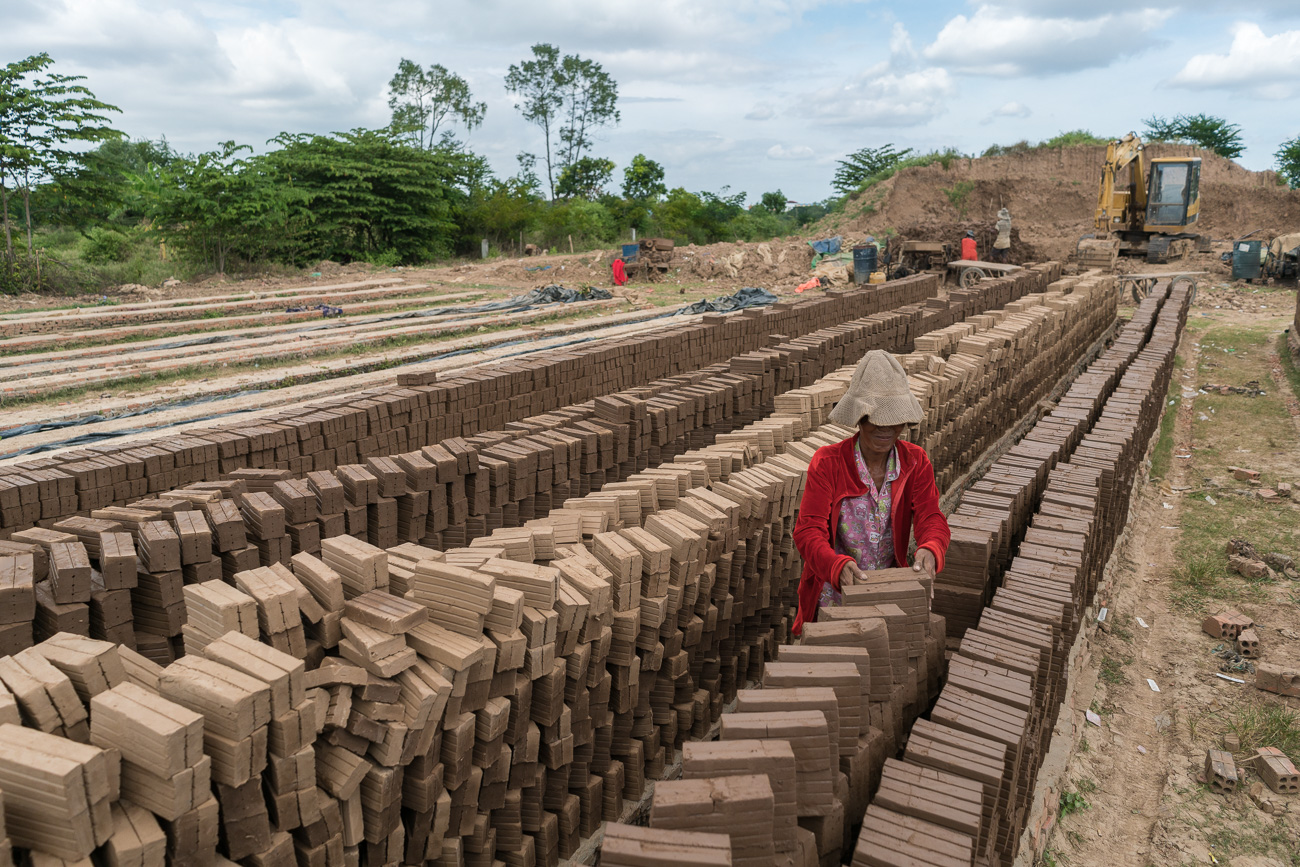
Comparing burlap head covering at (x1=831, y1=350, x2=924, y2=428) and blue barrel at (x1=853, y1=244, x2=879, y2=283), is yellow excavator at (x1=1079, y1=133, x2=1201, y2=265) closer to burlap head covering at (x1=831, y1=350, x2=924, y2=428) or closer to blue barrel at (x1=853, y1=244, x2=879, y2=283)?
blue barrel at (x1=853, y1=244, x2=879, y2=283)

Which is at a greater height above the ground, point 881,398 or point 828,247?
point 828,247

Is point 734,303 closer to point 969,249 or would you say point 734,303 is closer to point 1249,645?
point 969,249

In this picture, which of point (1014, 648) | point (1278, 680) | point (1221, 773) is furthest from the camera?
point (1278, 680)

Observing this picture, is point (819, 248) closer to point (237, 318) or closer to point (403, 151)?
point (403, 151)

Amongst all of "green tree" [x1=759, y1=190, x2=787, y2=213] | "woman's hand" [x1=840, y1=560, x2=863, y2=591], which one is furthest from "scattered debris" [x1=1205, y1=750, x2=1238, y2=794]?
"green tree" [x1=759, y1=190, x2=787, y2=213]

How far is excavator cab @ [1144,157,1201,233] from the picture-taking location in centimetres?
2916

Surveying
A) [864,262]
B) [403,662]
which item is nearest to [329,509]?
[403,662]

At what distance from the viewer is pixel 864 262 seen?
2902 centimetres

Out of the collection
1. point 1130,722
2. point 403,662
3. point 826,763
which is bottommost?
point 1130,722

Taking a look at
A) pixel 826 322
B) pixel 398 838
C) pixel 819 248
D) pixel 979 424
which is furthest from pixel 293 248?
pixel 398 838

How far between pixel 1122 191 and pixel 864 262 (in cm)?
978

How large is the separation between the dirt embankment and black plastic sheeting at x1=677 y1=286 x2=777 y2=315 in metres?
19.0

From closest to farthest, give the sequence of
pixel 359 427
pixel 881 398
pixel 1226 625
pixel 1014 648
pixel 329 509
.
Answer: pixel 881 398, pixel 1014 648, pixel 329 509, pixel 1226 625, pixel 359 427

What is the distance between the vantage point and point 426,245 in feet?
122
